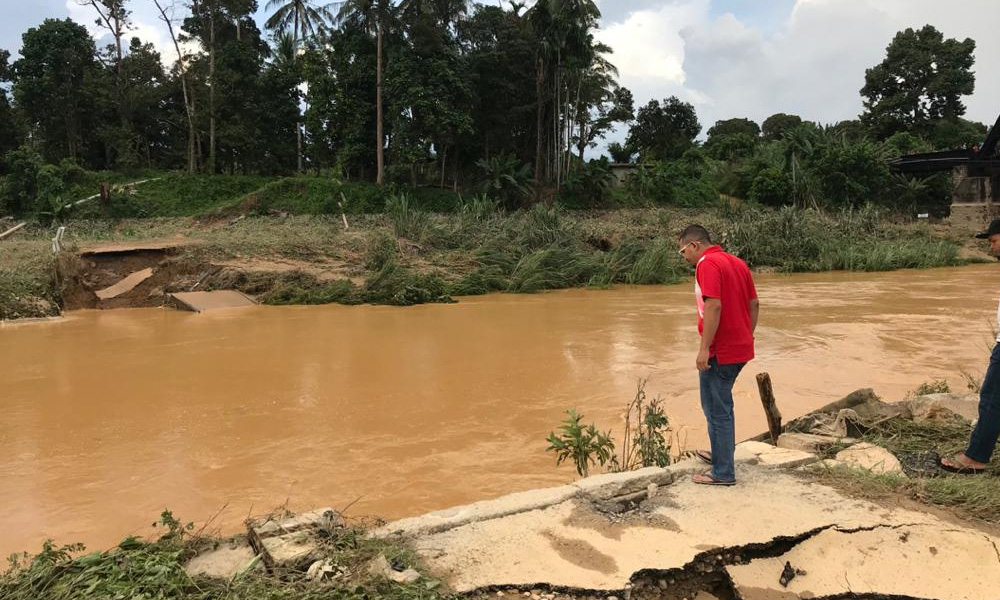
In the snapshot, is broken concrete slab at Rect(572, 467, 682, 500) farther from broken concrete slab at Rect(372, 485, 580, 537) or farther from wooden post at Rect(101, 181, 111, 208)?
wooden post at Rect(101, 181, 111, 208)

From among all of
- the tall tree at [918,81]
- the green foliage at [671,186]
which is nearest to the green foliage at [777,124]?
the tall tree at [918,81]

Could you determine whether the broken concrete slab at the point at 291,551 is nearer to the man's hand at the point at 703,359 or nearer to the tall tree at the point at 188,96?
the man's hand at the point at 703,359

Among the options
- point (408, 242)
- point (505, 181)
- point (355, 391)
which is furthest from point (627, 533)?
point (505, 181)

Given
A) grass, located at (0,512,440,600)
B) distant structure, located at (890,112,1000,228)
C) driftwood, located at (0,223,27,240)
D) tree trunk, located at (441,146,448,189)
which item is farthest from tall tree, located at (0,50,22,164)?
distant structure, located at (890,112,1000,228)

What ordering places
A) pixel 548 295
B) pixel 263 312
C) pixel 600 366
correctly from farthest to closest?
1. pixel 548 295
2. pixel 263 312
3. pixel 600 366

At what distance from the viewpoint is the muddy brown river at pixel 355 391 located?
4.69 metres

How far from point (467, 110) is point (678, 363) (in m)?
23.2

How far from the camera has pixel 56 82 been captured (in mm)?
28391

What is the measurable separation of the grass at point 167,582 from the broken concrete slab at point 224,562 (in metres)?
0.05

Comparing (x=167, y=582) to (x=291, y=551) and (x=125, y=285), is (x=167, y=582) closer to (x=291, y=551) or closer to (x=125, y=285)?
(x=291, y=551)

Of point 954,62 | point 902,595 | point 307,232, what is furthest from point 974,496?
point 954,62

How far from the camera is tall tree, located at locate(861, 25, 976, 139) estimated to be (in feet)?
132

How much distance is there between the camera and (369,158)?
99.7 feet

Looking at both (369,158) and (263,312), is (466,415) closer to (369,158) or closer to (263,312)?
(263,312)
